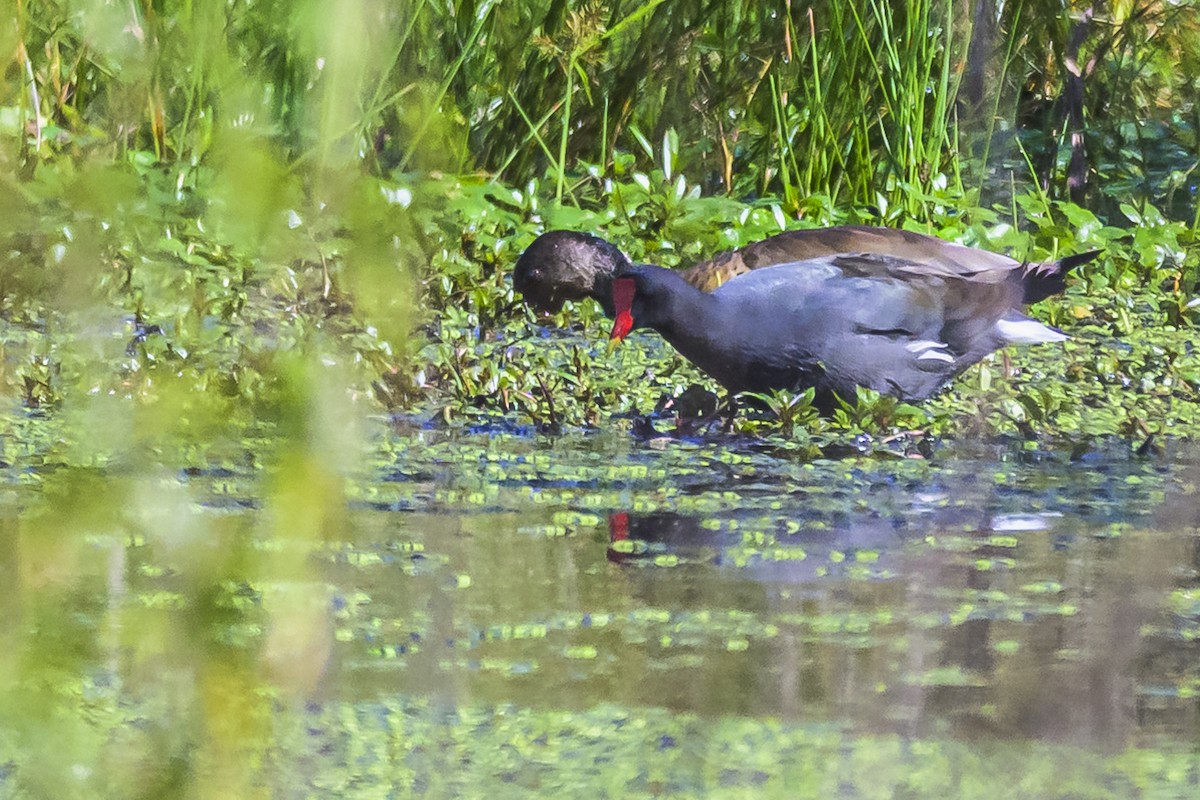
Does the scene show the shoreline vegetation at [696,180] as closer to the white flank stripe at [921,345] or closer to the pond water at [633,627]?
the white flank stripe at [921,345]

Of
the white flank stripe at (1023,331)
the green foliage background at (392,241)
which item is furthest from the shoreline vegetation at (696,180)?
the white flank stripe at (1023,331)

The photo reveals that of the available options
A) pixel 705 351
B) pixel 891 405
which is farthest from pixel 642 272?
pixel 891 405

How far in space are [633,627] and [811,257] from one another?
4.65ft

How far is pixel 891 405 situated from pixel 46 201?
1.75 metres

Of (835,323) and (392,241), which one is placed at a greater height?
(835,323)

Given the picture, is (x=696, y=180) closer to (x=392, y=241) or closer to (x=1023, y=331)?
(x=1023, y=331)

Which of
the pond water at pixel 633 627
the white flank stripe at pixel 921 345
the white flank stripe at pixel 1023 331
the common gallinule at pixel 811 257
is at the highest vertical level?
the common gallinule at pixel 811 257

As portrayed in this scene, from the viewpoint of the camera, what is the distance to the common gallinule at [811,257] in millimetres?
3388

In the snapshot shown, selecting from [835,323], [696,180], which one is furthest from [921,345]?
[696,180]

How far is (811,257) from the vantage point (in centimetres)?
334

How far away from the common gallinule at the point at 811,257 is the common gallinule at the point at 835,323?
42 millimetres

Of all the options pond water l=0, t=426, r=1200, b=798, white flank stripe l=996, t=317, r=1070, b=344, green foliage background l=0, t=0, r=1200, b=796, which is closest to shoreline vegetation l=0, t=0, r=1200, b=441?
green foliage background l=0, t=0, r=1200, b=796

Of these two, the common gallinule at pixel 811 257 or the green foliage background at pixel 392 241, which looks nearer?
the green foliage background at pixel 392 241

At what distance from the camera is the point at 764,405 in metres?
3.33
